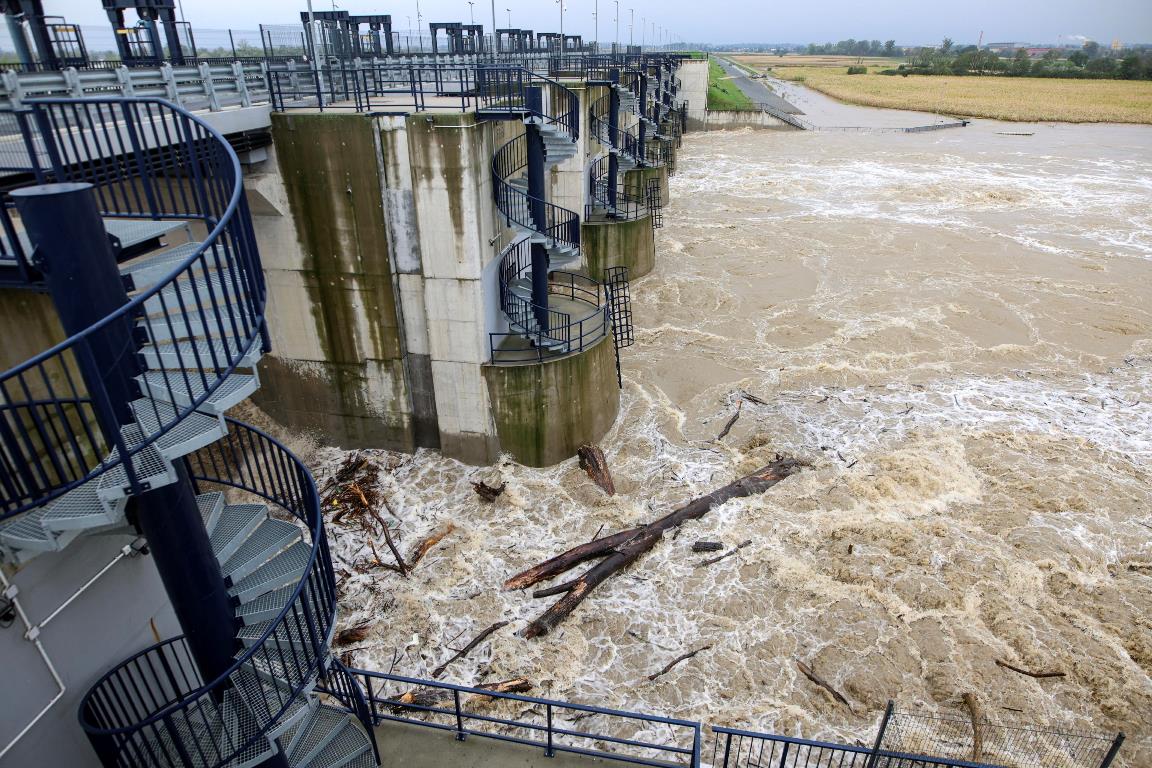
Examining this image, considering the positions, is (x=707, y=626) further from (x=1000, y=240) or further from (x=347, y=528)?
(x=1000, y=240)

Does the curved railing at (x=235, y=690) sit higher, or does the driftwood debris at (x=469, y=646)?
the curved railing at (x=235, y=690)

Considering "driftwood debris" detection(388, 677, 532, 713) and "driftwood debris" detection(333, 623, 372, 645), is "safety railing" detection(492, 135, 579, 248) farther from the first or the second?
"driftwood debris" detection(388, 677, 532, 713)

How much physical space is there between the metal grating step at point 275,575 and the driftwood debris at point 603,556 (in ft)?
18.9

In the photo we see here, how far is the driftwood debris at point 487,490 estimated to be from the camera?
1462 centimetres

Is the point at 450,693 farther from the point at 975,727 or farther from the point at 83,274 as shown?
the point at 83,274

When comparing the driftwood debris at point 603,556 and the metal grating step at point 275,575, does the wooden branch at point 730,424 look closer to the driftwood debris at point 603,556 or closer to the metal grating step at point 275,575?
the driftwood debris at point 603,556

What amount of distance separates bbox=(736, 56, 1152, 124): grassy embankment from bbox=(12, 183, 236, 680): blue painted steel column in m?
91.0

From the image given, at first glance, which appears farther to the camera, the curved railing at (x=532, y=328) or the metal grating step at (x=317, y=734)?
the curved railing at (x=532, y=328)

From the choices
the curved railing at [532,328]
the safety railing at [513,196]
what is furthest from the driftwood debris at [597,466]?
the safety railing at [513,196]

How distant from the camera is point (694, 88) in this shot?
2557 inches

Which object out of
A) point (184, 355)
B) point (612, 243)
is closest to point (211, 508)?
point (184, 355)

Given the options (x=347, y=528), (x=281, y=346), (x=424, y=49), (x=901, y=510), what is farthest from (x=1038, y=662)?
(x=424, y=49)

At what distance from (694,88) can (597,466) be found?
2325 inches

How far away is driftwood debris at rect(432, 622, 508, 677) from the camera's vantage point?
10844mm
